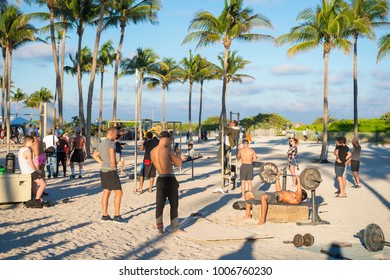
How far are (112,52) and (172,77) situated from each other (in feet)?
29.3

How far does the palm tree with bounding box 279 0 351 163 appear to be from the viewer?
30734mm

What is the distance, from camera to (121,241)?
29.5 feet

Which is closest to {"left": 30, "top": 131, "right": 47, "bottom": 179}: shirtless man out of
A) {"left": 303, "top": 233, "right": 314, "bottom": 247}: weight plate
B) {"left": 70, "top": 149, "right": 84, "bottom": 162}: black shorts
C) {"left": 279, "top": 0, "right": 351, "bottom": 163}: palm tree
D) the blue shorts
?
{"left": 70, "top": 149, "right": 84, "bottom": 162}: black shorts

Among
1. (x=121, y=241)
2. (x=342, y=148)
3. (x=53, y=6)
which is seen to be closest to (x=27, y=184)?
(x=121, y=241)

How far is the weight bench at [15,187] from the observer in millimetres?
12359

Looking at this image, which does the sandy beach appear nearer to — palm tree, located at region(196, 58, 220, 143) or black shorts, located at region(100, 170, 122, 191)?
black shorts, located at region(100, 170, 122, 191)

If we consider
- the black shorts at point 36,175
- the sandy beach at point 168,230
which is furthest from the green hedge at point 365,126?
the black shorts at point 36,175

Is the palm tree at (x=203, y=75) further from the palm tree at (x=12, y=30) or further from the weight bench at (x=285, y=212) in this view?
the weight bench at (x=285, y=212)

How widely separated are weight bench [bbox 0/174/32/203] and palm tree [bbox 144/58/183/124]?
6015 centimetres

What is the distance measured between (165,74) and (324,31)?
45078 mm

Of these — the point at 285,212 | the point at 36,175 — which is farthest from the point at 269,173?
the point at 36,175
